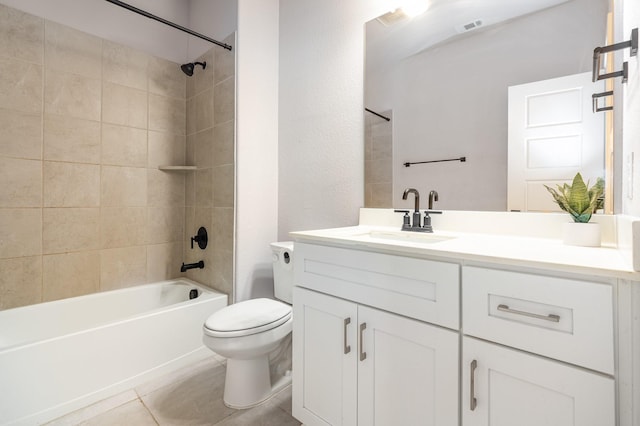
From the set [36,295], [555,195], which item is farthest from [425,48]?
[36,295]

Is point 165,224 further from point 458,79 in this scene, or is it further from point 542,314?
point 542,314

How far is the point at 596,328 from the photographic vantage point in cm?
63

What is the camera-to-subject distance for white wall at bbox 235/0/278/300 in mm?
2021

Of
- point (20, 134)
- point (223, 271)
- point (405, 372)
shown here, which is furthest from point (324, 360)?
point (20, 134)

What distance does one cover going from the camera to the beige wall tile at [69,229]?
1864 mm

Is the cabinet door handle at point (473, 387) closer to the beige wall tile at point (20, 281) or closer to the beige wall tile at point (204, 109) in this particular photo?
the beige wall tile at point (204, 109)

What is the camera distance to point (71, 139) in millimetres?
1943

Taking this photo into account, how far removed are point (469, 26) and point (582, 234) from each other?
3.40 ft

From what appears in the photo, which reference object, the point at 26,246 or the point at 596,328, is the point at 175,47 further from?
the point at 596,328

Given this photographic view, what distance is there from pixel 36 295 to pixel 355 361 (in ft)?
6.68

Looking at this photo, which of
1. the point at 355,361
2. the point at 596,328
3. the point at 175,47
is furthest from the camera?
the point at 175,47

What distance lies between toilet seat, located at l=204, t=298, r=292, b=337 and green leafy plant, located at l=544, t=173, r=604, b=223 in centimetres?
131

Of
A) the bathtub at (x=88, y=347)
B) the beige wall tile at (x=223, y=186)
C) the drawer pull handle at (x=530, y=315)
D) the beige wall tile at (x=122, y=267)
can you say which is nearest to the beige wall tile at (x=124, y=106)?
the beige wall tile at (x=223, y=186)

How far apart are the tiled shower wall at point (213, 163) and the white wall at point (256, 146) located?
0.06 metres
